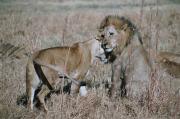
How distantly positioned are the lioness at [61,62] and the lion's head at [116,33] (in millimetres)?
320

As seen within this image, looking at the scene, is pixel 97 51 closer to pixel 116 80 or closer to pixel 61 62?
pixel 116 80

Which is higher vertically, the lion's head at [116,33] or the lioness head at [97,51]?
the lion's head at [116,33]

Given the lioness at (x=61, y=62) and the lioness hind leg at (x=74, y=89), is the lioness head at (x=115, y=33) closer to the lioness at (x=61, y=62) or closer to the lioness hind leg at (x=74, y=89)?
the lioness at (x=61, y=62)

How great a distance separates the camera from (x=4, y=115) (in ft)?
23.1

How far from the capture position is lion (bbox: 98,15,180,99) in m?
8.08

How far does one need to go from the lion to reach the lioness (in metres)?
0.31

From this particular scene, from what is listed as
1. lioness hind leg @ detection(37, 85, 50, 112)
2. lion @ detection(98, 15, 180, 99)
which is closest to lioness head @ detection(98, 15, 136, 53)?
lion @ detection(98, 15, 180, 99)

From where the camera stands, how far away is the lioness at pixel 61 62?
765cm

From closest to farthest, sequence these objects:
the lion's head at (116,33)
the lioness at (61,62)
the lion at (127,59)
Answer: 1. the lioness at (61,62)
2. the lion at (127,59)
3. the lion's head at (116,33)

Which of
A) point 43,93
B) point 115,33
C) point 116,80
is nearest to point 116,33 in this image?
point 115,33

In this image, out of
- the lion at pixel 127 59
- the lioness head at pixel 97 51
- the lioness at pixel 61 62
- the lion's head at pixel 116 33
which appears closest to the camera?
the lioness at pixel 61 62

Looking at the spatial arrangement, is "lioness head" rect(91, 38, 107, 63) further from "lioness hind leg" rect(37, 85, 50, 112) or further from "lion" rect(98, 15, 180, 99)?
"lioness hind leg" rect(37, 85, 50, 112)

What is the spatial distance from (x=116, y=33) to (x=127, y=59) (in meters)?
0.45

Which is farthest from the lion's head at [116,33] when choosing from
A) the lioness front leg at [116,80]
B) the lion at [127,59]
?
the lioness front leg at [116,80]
